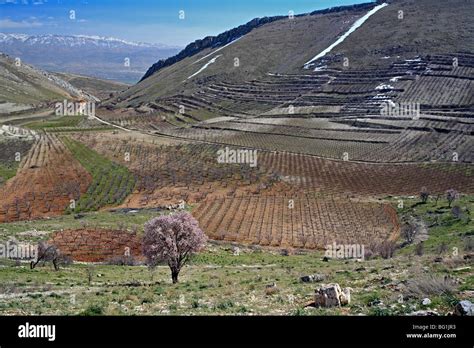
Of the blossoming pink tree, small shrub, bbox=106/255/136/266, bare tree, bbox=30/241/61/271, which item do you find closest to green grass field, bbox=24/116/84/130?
small shrub, bbox=106/255/136/266

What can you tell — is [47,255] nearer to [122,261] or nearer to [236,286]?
[122,261]

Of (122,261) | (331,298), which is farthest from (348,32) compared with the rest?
(331,298)

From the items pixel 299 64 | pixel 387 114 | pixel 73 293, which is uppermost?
pixel 299 64

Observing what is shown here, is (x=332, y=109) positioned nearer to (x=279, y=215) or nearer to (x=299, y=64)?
(x=299, y=64)

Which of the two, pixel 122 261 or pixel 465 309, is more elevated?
pixel 465 309

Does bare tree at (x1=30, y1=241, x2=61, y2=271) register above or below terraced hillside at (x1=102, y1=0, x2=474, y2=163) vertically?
below

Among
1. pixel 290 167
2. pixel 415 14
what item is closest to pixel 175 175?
pixel 290 167

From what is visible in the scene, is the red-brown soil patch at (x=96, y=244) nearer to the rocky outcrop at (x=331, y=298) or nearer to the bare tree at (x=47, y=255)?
the bare tree at (x=47, y=255)

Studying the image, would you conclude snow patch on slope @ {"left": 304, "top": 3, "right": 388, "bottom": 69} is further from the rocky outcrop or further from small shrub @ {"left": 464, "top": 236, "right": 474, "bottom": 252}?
the rocky outcrop
